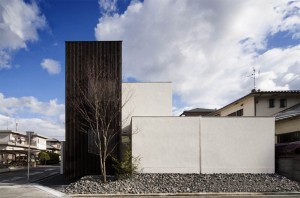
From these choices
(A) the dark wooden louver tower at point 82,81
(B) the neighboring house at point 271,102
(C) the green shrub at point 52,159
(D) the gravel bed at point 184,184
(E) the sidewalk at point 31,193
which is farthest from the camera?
(C) the green shrub at point 52,159

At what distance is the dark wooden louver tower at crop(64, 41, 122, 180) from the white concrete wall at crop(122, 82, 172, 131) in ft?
11.1

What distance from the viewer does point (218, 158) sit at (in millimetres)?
17922

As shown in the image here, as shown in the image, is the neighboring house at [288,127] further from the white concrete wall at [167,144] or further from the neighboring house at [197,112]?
the neighboring house at [197,112]

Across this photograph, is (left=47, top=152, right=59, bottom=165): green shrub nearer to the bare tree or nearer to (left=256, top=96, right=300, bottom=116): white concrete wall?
the bare tree

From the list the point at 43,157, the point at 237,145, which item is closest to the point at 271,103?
the point at 237,145

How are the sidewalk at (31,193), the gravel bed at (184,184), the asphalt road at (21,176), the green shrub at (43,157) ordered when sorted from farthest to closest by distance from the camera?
the green shrub at (43,157)
the asphalt road at (21,176)
the gravel bed at (184,184)
the sidewalk at (31,193)

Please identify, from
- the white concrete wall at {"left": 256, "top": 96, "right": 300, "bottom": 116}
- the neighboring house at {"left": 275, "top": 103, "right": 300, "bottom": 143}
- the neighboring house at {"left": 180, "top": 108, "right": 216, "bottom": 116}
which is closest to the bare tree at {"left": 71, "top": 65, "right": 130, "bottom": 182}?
the neighboring house at {"left": 275, "top": 103, "right": 300, "bottom": 143}

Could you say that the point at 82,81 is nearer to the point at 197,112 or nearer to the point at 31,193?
the point at 31,193

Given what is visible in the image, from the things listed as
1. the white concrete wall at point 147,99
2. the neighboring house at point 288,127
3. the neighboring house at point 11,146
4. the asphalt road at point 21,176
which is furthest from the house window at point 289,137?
the neighboring house at point 11,146

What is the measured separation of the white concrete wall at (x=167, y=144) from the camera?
703 inches

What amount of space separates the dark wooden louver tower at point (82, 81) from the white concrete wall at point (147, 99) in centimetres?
339

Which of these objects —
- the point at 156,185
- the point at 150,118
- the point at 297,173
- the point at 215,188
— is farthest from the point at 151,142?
the point at 297,173

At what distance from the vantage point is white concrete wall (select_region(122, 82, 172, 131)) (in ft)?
73.5

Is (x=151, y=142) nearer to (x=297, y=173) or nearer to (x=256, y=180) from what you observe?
(x=256, y=180)
